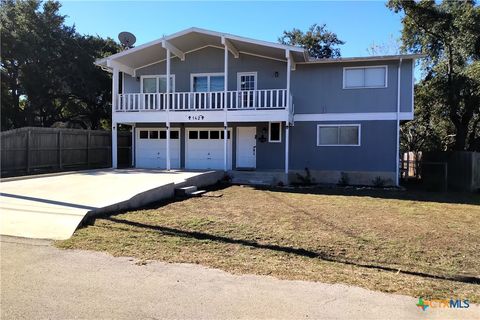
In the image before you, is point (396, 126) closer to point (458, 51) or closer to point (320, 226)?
point (458, 51)

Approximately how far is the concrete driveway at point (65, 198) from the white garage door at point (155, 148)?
5.76 metres

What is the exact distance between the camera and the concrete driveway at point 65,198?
316 inches

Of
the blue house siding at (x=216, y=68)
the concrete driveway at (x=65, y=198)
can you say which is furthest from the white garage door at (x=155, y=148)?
the concrete driveway at (x=65, y=198)

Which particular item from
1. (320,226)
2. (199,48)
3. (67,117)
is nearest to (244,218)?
(320,226)

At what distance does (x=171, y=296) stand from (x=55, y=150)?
16.7 m

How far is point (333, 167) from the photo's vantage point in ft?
59.7

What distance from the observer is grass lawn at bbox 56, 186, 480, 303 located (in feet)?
18.6

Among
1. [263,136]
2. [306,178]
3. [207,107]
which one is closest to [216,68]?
[207,107]

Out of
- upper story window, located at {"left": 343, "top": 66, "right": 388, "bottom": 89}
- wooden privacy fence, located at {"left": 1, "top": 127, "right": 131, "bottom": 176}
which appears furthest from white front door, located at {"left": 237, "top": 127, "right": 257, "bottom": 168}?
wooden privacy fence, located at {"left": 1, "top": 127, "right": 131, "bottom": 176}

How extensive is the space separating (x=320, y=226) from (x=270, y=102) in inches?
382

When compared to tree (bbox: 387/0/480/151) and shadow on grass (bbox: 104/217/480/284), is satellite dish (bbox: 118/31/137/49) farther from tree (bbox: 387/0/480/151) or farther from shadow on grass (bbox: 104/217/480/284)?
shadow on grass (bbox: 104/217/480/284)

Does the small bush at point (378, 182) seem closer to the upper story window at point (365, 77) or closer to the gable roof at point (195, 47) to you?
the upper story window at point (365, 77)

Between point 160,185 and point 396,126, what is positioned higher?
point 396,126

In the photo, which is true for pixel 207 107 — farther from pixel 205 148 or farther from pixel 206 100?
pixel 205 148
